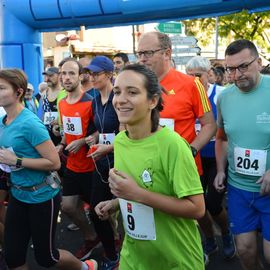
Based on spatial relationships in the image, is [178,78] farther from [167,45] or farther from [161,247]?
[161,247]

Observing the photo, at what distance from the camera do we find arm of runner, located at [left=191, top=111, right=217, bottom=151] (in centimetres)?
328

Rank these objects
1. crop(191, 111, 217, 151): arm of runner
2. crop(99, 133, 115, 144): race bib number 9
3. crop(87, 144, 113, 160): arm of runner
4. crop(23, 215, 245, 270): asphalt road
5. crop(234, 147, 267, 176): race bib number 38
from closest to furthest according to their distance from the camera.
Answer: crop(234, 147, 267, 176): race bib number 38
crop(191, 111, 217, 151): arm of runner
crop(87, 144, 113, 160): arm of runner
crop(99, 133, 115, 144): race bib number 9
crop(23, 215, 245, 270): asphalt road

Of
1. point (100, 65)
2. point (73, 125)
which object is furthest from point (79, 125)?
point (100, 65)

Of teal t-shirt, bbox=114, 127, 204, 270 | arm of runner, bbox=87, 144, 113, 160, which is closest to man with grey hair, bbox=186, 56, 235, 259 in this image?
arm of runner, bbox=87, 144, 113, 160

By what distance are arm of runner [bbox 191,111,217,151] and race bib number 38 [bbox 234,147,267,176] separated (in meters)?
0.37

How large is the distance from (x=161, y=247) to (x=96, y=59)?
2.29 meters

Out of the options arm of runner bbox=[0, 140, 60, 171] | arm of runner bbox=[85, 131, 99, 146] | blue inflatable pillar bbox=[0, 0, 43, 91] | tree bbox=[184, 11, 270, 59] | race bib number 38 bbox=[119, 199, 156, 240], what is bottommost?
race bib number 38 bbox=[119, 199, 156, 240]

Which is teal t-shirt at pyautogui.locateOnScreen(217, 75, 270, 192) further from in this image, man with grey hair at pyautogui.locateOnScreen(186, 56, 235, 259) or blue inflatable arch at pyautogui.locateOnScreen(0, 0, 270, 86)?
blue inflatable arch at pyautogui.locateOnScreen(0, 0, 270, 86)

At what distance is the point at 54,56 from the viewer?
26.5 metres


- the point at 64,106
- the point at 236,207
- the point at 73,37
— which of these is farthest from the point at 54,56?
the point at 236,207

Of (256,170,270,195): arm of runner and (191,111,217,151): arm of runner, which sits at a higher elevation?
(191,111,217,151): arm of runner

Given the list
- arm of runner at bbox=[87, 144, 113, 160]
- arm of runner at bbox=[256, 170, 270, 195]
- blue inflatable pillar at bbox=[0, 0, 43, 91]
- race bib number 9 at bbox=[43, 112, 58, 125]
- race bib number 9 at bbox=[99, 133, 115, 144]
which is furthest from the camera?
blue inflatable pillar at bbox=[0, 0, 43, 91]

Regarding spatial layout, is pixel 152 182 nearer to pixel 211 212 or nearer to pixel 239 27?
pixel 211 212

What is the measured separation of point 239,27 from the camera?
19.0 metres
